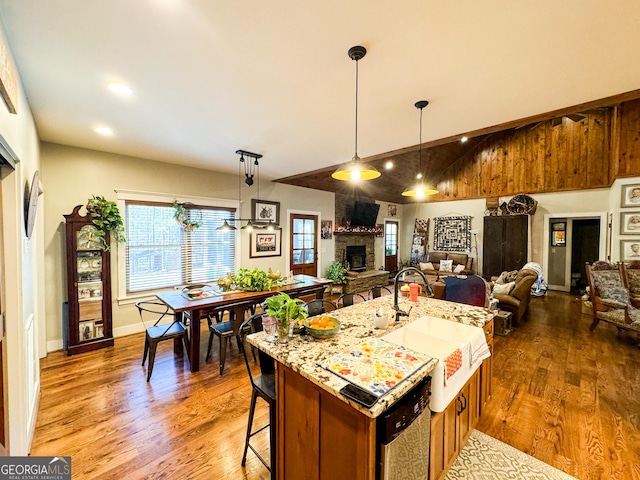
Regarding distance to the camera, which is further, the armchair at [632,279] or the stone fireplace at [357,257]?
the stone fireplace at [357,257]

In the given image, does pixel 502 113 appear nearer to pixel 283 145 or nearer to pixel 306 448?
pixel 283 145

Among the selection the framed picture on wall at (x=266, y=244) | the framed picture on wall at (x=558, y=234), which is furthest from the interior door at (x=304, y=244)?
the framed picture on wall at (x=558, y=234)

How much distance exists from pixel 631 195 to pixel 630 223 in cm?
55

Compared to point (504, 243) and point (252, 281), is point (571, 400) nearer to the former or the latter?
point (252, 281)

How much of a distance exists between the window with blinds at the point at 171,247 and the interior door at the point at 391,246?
543cm

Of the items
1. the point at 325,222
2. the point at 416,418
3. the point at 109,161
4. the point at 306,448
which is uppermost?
the point at 109,161

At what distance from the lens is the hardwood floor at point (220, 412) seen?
5.92ft

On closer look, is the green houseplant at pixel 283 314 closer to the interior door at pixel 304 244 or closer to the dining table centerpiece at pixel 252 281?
the dining table centerpiece at pixel 252 281

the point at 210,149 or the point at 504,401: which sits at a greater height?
the point at 210,149

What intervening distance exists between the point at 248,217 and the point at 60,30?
3.89 metres

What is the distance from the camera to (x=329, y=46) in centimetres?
160

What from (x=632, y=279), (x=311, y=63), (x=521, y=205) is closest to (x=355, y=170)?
(x=311, y=63)

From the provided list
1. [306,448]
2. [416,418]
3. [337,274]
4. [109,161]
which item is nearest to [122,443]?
[306,448]

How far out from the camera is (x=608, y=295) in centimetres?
408
